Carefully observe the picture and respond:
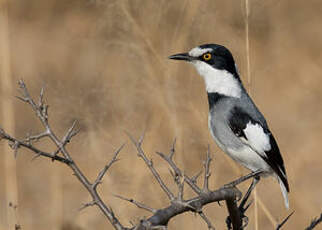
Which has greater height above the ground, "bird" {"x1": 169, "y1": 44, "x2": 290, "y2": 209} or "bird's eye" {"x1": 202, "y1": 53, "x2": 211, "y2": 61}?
"bird's eye" {"x1": 202, "y1": 53, "x2": 211, "y2": 61}

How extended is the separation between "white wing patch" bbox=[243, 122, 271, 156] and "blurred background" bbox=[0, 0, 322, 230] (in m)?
0.22

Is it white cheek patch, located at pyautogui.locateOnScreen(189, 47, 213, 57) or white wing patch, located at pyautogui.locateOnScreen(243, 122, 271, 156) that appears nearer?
white wing patch, located at pyautogui.locateOnScreen(243, 122, 271, 156)

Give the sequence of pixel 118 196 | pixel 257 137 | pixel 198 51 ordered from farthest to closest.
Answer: pixel 198 51 < pixel 257 137 < pixel 118 196

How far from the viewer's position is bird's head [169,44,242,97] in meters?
3.41

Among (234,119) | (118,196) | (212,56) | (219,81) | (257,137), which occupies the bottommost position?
(118,196)

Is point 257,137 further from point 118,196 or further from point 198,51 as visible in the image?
point 118,196

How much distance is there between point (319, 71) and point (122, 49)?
2.48 m

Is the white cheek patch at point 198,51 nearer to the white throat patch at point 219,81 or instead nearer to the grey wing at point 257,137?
the white throat patch at point 219,81

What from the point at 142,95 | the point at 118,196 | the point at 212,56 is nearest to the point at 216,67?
the point at 212,56

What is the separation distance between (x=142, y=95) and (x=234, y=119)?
1221mm

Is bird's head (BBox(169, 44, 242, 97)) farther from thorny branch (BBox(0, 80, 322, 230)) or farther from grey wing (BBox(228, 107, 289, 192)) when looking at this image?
thorny branch (BBox(0, 80, 322, 230))

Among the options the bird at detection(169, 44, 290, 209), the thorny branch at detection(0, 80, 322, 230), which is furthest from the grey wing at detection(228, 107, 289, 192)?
the thorny branch at detection(0, 80, 322, 230)

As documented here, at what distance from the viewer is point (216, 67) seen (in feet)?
11.4

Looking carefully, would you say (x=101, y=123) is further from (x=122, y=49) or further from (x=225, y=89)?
(x=225, y=89)
